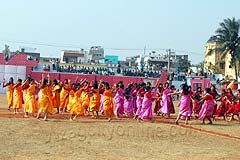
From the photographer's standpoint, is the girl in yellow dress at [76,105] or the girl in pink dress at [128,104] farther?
the girl in pink dress at [128,104]

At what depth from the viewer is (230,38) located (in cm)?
5759

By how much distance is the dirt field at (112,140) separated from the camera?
984 cm

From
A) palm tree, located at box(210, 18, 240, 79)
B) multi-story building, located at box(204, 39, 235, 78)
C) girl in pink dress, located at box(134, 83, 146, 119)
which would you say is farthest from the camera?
multi-story building, located at box(204, 39, 235, 78)

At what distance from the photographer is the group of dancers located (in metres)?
17.1

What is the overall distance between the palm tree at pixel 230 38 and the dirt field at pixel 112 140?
42.3 m

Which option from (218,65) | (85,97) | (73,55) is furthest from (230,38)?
(85,97)

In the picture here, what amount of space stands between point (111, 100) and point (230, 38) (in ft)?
141

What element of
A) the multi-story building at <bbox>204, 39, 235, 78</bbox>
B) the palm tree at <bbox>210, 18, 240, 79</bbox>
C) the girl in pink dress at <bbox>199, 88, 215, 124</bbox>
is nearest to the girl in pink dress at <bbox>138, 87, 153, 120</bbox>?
the girl in pink dress at <bbox>199, 88, 215, 124</bbox>

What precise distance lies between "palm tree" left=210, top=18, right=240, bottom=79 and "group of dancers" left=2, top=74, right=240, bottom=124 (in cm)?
3819

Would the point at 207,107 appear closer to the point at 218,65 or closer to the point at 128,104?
the point at 128,104

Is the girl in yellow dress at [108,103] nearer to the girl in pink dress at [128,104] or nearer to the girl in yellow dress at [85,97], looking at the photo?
the girl in yellow dress at [85,97]

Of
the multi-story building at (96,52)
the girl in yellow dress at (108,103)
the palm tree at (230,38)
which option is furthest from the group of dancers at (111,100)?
the multi-story building at (96,52)

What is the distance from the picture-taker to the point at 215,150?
11.0 metres

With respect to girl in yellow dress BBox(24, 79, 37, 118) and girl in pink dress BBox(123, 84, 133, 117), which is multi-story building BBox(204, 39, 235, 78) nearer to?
girl in pink dress BBox(123, 84, 133, 117)
